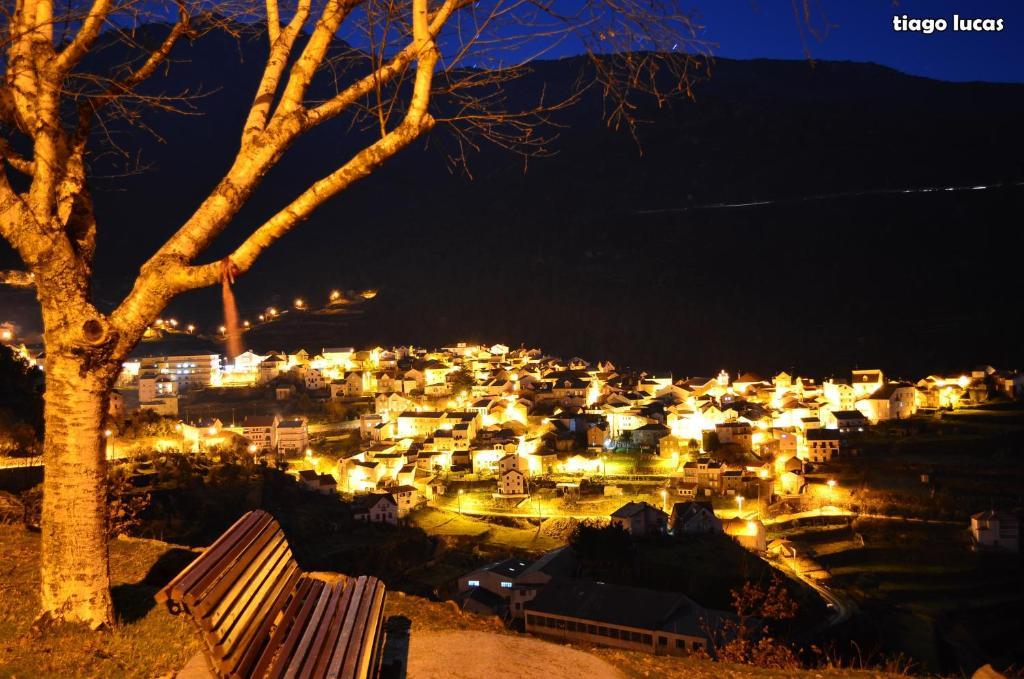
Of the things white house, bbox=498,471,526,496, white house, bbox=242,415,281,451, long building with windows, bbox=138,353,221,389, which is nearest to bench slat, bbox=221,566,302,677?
white house, bbox=498,471,526,496

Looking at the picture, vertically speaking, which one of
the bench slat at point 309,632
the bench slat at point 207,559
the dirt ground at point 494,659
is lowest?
the dirt ground at point 494,659

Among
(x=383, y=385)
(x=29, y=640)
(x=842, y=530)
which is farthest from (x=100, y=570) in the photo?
(x=383, y=385)

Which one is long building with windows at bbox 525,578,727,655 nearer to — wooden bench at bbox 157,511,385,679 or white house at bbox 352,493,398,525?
wooden bench at bbox 157,511,385,679

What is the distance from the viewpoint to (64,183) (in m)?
3.53

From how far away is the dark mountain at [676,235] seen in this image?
5900 centimetres

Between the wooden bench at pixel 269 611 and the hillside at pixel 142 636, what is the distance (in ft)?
1.75

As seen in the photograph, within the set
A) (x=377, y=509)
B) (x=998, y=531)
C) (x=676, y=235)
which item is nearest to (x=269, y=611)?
(x=377, y=509)

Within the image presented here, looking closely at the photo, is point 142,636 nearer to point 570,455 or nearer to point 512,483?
point 512,483

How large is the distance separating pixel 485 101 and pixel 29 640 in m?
3.58

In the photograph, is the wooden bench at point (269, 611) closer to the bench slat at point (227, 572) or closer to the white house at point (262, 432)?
the bench slat at point (227, 572)

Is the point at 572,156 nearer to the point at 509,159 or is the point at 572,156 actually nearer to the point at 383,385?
the point at 509,159

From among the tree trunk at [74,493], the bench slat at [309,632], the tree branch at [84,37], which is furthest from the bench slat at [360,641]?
the tree branch at [84,37]

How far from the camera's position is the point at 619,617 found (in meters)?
12.3

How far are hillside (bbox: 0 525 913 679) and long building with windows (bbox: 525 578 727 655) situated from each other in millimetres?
7552
